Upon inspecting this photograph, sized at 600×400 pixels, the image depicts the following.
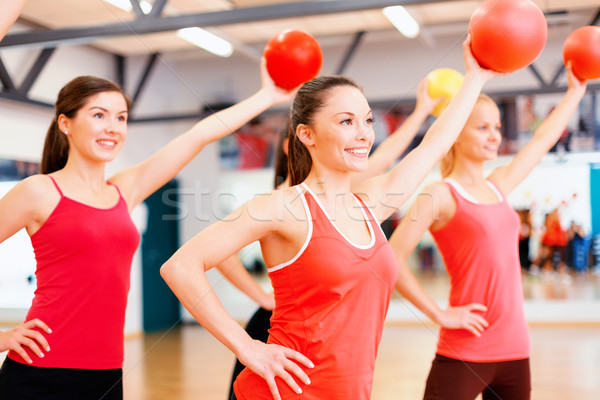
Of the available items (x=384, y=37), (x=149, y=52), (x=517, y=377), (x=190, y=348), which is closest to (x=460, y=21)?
(x=384, y=37)

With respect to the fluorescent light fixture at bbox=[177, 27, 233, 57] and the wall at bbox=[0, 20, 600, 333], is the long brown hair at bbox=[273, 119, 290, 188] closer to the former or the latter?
the fluorescent light fixture at bbox=[177, 27, 233, 57]

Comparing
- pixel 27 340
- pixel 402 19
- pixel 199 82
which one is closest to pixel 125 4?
pixel 402 19

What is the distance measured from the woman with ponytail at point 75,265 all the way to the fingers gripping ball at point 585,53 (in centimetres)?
176

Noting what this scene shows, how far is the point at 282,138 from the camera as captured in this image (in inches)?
102

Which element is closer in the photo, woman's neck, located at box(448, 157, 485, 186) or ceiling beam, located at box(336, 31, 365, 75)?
woman's neck, located at box(448, 157, 485, 186)

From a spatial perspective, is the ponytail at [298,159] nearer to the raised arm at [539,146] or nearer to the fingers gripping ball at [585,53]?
the raised arm at [539,146]

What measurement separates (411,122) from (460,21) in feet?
16.8

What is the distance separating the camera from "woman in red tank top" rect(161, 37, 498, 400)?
1.33 metres

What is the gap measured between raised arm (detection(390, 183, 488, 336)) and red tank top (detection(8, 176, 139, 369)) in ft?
3.39

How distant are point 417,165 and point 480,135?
2.18ft

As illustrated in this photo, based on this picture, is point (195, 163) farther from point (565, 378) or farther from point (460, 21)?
point (565, 378)

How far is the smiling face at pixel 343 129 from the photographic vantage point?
4.78 feet

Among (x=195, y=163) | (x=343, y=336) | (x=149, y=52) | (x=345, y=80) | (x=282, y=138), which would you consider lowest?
(x=343, y=336)

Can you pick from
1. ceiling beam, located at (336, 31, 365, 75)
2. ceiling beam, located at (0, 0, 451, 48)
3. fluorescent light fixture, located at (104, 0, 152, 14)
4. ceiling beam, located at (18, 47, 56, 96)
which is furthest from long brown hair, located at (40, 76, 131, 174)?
ceiling beam, located at (336, 31, 365, 75)
